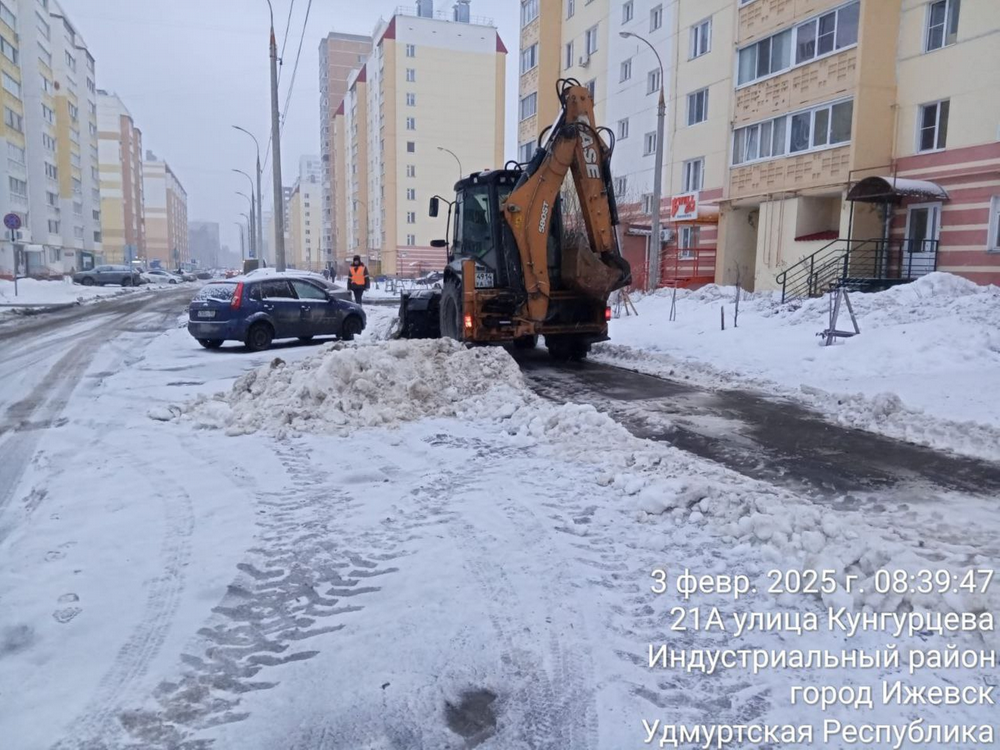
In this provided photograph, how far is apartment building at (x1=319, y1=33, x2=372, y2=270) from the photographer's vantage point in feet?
398

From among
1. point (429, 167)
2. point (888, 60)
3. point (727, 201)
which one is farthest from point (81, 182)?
point (888, 60)

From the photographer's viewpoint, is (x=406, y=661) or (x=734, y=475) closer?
(x=406, y=661)

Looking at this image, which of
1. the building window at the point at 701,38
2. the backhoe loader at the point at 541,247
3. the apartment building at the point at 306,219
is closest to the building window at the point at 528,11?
the building window at the point at 701,38

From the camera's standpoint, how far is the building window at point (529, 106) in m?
42.4

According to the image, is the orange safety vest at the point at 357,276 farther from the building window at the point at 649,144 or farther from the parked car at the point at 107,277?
the parked car at the point at 107,277

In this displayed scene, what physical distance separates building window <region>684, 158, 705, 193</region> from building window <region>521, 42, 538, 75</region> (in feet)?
53.6

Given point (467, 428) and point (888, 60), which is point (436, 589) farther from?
point (888, 60)

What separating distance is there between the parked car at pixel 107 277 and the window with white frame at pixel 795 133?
4543cm

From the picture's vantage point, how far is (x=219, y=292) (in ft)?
49.6

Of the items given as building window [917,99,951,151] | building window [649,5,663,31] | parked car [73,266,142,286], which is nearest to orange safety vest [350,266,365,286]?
building window [917,99,951,151]

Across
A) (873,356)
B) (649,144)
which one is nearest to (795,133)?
(649,144)

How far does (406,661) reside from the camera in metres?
3.22

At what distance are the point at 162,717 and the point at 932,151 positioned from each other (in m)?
22.9

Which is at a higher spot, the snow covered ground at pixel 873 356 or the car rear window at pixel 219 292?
the car rear window at pixel 219 292
